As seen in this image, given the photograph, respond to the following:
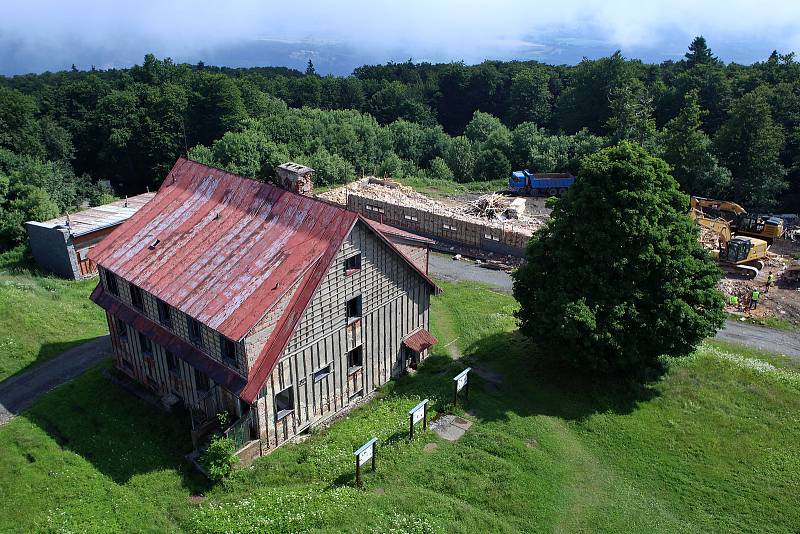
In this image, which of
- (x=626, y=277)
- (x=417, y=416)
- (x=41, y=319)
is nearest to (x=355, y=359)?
(x=417, y=416)

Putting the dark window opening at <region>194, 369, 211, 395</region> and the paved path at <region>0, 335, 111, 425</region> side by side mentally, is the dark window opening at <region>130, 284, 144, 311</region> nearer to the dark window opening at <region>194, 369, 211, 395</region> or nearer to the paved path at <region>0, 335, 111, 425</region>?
the dark window opening at <region>194, 369, 211, 395</region>

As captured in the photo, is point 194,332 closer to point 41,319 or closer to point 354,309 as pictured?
point 354,309

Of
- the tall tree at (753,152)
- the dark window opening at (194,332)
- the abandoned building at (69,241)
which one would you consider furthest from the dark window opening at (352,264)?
the tall tree at (753,152)

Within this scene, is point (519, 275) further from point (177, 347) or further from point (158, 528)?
point (158, 528)

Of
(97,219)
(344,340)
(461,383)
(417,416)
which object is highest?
(344,340)

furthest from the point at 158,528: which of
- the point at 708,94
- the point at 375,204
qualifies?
the point at 708,94

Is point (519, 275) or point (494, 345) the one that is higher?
point (519, 275)

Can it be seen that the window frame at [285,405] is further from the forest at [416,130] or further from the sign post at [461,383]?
the forest at [416,130]
